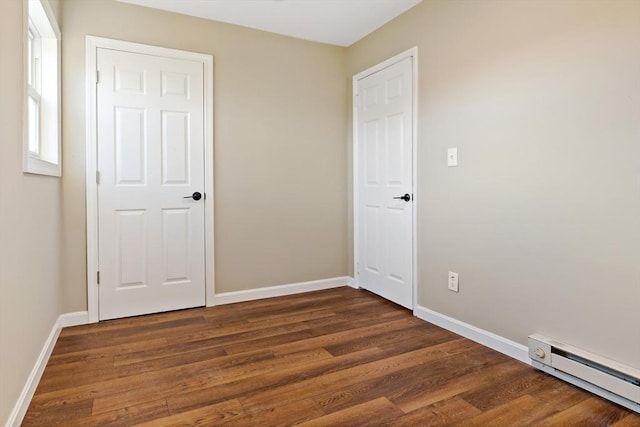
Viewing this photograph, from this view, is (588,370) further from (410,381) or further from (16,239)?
(16,239)

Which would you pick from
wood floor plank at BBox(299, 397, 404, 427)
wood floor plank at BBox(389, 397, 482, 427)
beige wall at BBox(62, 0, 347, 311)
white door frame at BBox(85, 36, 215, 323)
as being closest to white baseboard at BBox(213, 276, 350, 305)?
beige wall at BBox(62, 0, 347, 311)

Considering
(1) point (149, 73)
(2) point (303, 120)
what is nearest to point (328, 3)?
(2) point (303, 120)

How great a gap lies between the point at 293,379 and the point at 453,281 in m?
1.33

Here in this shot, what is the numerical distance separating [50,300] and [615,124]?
3270mm

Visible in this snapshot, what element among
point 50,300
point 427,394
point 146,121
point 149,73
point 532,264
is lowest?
point 427,394

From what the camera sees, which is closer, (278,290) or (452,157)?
(452,157)

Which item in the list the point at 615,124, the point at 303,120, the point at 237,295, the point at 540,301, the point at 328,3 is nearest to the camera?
the point at 615,124

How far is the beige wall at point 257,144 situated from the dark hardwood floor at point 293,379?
705mm

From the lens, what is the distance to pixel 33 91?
2.44 meters

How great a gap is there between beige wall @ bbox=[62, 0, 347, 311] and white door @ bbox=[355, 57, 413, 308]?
290mm

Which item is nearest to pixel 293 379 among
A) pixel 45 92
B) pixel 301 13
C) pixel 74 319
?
pixel 74 319

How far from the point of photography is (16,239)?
1.67 metres

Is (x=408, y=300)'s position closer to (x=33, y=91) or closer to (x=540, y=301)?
(x=540, y=301)

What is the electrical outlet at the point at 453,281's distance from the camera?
2697mm
